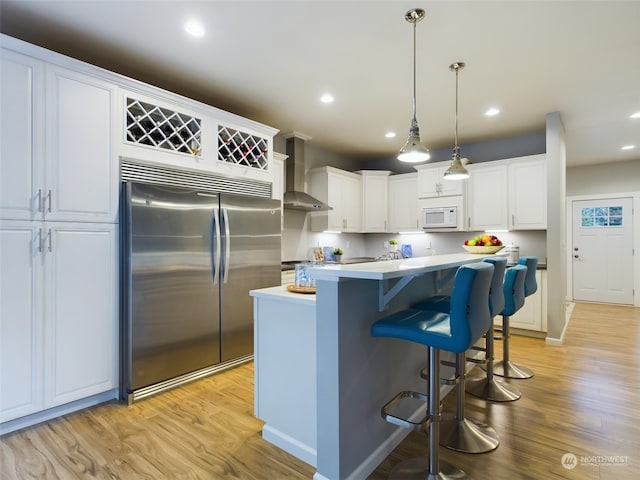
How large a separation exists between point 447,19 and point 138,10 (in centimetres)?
201

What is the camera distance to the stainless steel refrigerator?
2623mm

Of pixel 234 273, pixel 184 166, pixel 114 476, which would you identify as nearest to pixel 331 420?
pixel 114 476

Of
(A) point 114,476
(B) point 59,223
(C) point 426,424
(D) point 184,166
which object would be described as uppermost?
(D) point 184,166

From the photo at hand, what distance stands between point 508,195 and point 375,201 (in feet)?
6.65

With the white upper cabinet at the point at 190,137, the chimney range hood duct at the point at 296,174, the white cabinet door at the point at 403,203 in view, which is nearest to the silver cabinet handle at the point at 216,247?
the white upper cabinet at the point at 190,137

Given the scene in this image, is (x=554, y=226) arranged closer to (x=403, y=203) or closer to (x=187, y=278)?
(x=403, y=203)

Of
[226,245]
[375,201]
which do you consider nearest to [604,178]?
[375,201]

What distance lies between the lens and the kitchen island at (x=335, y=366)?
1659 mm

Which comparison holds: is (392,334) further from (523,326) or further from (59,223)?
(523,326)

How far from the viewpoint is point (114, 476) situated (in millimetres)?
1804

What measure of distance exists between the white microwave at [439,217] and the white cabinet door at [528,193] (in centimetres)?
74

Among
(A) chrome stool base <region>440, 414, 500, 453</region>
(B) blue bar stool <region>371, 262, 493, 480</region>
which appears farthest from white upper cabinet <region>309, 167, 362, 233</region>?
(B) blue bar stool <region>371, 262, 493, 480</region>

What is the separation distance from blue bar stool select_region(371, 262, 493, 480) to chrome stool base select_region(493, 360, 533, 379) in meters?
1.66

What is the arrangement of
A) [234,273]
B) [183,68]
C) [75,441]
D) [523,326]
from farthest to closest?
[523,326] < [234,273] < [183,68] < [75,441]
